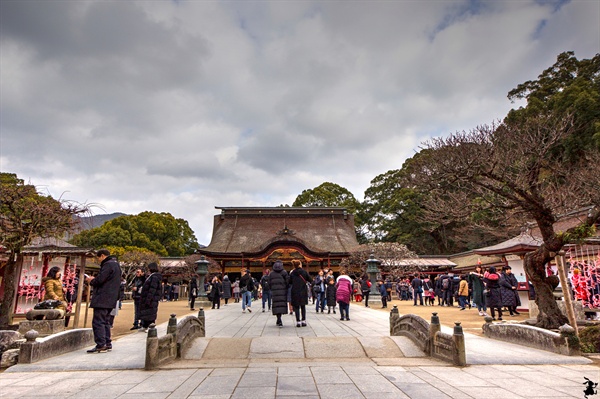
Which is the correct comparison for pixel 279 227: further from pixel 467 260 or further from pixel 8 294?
pixel 8 294

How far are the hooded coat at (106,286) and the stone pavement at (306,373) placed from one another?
0.81m

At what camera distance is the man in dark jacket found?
19.3ft

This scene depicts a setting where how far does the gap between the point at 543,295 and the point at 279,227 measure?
95.8 ft

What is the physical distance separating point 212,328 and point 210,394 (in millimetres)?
5208

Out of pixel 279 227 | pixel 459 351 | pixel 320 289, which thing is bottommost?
pixel 459 351

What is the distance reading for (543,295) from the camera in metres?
7.39

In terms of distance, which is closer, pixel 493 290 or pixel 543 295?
pixel 543 295

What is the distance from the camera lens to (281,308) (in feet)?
27.7

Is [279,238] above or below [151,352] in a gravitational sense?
above

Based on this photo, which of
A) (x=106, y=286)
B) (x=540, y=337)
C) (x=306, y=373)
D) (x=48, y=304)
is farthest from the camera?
(x=48, y=304)

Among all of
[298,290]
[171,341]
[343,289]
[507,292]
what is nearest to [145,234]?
[343,289]

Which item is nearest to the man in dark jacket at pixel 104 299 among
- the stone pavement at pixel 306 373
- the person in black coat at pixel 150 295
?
the stone pavement at pixel 306 373

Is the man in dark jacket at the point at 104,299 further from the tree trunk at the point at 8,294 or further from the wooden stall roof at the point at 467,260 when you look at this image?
the wooden stall roof at the point at 467,260

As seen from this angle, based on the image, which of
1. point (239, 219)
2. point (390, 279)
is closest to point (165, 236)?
point (239, 219)
